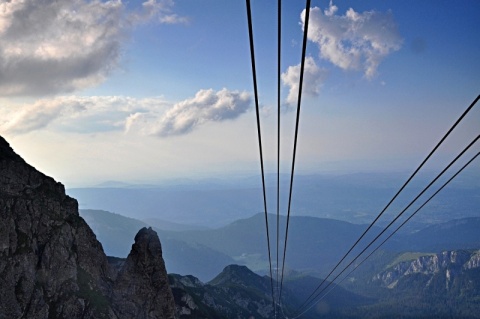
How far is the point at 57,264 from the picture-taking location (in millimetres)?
99062

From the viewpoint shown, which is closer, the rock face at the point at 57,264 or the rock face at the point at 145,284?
the rock face at the point at 57,264

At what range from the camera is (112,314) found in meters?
101

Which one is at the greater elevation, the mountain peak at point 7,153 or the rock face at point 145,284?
the mountain peak at point 7,153

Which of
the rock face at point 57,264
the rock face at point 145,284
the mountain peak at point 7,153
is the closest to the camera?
the rock face at point 57,264

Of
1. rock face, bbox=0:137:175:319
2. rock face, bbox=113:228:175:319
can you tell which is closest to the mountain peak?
rock face, bbox=0:137:175:319

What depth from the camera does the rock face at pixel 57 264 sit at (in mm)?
90500

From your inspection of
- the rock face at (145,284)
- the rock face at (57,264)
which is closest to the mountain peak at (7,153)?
the rock face at (57,264)

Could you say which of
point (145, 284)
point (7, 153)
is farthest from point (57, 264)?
point (7, 153)

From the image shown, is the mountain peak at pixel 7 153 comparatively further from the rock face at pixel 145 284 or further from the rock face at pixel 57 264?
the rock face at pixel 145 284

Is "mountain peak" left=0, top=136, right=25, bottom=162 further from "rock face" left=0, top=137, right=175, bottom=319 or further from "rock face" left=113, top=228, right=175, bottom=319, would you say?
"rock face" left=113, top=228, right=175, bottom=319

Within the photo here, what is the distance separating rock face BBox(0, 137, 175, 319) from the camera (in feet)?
297

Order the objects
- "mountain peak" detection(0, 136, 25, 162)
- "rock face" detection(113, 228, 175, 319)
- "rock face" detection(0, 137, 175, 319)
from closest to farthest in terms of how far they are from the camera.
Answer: "rock face" detection(0, 137, 175, 319) < "mountain peak" detection(0, 136, 25, 162) < "rock face" detection(113, 228, 175, 319)

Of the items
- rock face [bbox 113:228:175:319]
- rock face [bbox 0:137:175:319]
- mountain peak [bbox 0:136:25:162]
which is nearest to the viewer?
rock face [bbox 0:137:175:319]

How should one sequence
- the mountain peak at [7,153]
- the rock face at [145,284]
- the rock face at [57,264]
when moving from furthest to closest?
the rock face at [145,284] < the mountain peak at [7,153] < the rock face at [57,264]
